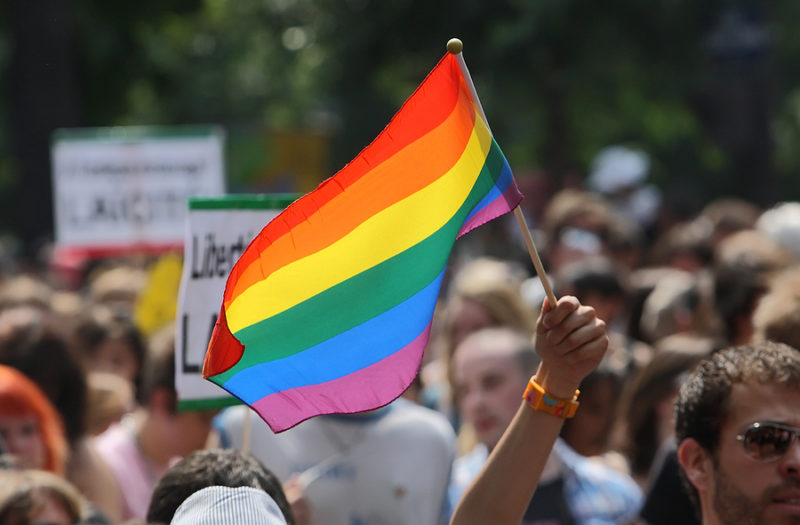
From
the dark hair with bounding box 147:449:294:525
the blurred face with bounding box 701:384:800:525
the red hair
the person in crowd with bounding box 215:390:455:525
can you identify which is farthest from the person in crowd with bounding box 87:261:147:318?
the blurred face with bounding box 701:384:800:525

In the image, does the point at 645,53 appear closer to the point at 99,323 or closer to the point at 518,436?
the point at 99,323

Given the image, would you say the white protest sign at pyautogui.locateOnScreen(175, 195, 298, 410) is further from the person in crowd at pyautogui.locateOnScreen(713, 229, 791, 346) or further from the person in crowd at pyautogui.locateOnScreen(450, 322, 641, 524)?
the person in crowd at pyautogui.locateOnScreen(713, 229, 791, 346)

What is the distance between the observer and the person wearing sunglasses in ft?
11.1

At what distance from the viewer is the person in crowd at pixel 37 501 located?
389 cm

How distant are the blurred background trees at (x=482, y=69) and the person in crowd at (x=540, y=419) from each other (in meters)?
10.7

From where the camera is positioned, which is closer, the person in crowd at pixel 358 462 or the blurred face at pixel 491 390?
the person in crowd at pixel 358 462

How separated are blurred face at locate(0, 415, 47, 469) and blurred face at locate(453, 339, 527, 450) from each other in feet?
4.85

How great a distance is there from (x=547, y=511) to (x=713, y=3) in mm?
11720

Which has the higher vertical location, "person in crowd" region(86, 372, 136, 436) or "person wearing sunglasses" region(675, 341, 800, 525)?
"person wearing sunglasses" region(675, 341, 800, 525)

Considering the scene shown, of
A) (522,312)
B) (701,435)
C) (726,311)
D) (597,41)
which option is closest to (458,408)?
(522,312)

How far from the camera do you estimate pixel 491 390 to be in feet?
17.2

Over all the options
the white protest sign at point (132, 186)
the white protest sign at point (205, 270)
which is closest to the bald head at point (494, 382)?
the white protest sign at point (205, 270)

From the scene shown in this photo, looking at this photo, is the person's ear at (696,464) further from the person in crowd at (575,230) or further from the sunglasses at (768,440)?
the person in crowd at (575,230)

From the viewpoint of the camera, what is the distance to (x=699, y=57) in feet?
54.5
